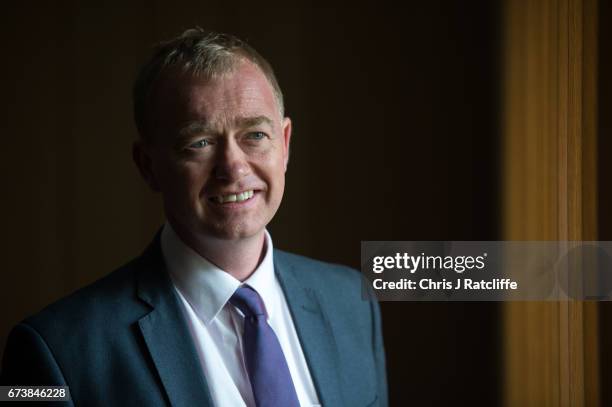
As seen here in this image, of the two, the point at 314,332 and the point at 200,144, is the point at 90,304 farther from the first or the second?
the point at 314,332

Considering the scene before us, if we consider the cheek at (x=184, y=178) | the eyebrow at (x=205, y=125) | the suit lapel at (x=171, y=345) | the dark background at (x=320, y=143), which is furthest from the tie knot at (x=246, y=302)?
the dark background at (x=320, y=143)

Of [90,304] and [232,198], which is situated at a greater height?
[232,198]

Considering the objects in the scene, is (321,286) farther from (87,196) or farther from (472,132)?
(87,196)

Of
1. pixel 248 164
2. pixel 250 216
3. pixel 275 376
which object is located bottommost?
pixel 275 376

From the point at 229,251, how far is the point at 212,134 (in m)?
0.26

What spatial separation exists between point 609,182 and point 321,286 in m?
0.77

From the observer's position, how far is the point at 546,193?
1.78 m

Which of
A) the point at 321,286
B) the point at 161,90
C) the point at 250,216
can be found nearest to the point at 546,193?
the point at 321,286

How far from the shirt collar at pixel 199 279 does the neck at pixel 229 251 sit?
2 cm

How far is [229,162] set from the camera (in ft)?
4.49

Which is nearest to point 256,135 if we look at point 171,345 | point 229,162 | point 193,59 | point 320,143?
point 229,162

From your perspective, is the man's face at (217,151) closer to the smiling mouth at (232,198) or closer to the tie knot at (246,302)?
the smiling mouth at (232,198)

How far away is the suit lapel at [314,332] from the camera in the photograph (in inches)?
58.7

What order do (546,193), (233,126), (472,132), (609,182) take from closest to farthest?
(233,126)
(609,182)
(546,193)
(472,132)
